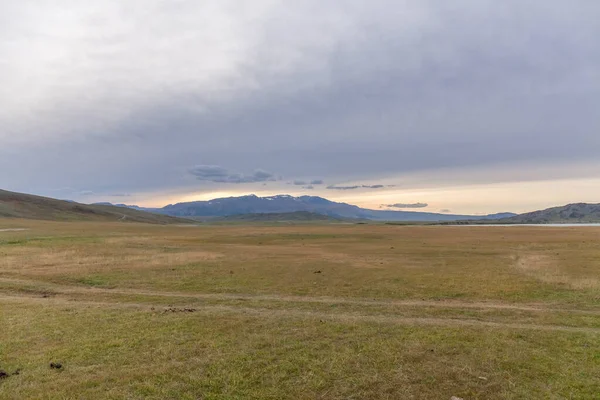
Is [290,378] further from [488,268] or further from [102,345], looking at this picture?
[488,268]

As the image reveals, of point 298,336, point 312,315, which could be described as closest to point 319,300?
point 312,315

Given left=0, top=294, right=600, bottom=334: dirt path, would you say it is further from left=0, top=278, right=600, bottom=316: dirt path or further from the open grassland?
left=0, top=278, right=600, bottom=316: dirt path

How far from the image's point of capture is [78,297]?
21766mm

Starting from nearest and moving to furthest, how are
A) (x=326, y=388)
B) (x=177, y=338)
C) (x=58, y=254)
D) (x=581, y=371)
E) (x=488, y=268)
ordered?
(x=326, y=388)
(x=581, y=371)
(x=177, y=338)
(x=488, y=268)
(x=58, y=254)

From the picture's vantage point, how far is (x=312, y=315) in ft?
57.8

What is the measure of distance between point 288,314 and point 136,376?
8194mm

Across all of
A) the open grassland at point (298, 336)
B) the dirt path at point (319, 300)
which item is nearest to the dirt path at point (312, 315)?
the open grassland at point (298, 336)

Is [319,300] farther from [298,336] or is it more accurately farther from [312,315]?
[298,336]

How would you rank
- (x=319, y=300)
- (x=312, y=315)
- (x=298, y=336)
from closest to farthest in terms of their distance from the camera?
(x=298, y=336), (x=312, y=315), (x=319, y=300)

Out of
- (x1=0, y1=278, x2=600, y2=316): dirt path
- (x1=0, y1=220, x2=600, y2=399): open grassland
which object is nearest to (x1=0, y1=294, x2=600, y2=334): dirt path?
(x1=0, y1=220, x2=600, y2=399): open grassland

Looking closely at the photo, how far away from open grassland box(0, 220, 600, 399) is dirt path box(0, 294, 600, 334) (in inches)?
3.5

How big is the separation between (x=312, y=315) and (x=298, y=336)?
348 cm

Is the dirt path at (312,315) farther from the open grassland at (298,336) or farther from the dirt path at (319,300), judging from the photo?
the dirt path at (319,300)

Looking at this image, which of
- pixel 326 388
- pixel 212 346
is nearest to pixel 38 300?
pixel 212 346
